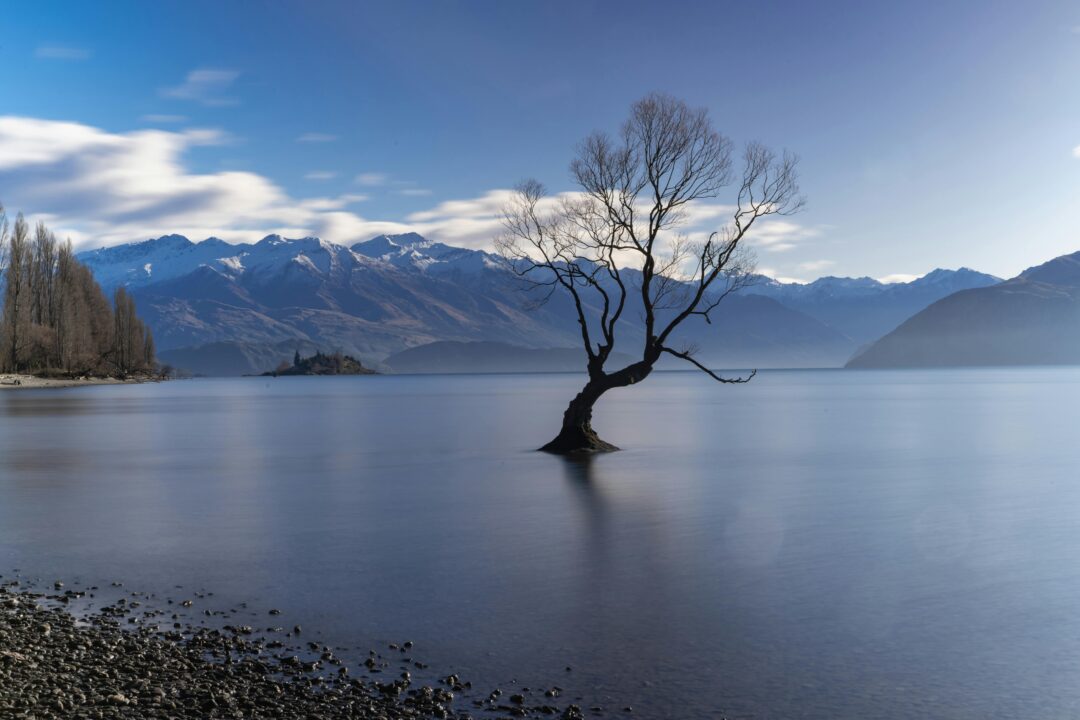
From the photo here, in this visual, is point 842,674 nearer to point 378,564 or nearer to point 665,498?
point 378,564

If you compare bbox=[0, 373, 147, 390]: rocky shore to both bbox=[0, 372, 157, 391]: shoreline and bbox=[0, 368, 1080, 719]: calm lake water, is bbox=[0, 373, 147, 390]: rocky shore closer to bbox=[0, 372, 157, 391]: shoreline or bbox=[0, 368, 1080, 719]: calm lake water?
bbox=[0, 372, 157, 391]: shoreline

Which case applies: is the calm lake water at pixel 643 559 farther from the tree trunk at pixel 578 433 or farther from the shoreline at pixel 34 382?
the shoreline at pixel 34 382

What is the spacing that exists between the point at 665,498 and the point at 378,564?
12.6m

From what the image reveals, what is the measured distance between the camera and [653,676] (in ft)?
37.7

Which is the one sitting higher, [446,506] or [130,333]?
[130,333]

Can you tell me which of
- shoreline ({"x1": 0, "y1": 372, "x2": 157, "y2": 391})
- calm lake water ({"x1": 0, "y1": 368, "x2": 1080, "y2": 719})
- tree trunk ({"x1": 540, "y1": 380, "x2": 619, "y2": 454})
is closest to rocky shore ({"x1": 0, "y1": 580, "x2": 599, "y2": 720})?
calm lake water ({"x1": 0, "y1": 368, "x2": 1080, "y2": 719})

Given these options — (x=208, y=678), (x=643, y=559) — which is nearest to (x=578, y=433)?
(x=643, y=559)

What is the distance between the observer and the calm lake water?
11.7 m

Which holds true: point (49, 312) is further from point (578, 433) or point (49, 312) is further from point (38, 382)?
point (578, 433)

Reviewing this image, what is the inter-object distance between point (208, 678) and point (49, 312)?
165 meters

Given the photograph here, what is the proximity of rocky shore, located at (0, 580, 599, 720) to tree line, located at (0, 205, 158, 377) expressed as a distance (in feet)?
474

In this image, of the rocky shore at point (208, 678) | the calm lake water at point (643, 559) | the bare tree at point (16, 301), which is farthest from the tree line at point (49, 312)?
the rocky shore at point (208, 678)

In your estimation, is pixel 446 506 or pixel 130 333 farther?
pixel 130 333

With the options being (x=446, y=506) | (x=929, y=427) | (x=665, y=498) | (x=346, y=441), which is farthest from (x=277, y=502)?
(x=929, y=427)
